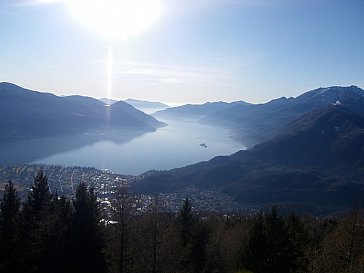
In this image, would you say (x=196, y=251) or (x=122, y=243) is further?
(x=196, y=251)

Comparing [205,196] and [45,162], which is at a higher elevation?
[45,162]

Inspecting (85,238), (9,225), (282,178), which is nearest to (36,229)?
(85,238)

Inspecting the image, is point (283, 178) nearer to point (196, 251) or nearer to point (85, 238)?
point (196, 251)

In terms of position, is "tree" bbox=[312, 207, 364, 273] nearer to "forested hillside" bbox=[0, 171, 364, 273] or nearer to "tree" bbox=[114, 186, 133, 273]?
"forested hillside" bbox=[0, 171, 364, 273]

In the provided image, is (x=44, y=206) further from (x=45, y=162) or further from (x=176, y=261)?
(x=45, y=162)

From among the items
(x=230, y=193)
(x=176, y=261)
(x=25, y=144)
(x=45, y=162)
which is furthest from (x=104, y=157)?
(x=176, y=261)

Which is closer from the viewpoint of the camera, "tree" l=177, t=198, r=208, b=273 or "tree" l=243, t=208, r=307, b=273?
"tree" l=243, t=208, r=307, b=273

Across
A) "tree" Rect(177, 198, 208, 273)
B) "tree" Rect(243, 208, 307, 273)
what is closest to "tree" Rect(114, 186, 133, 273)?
"tree" Rect(177, 198, 208, 273)
